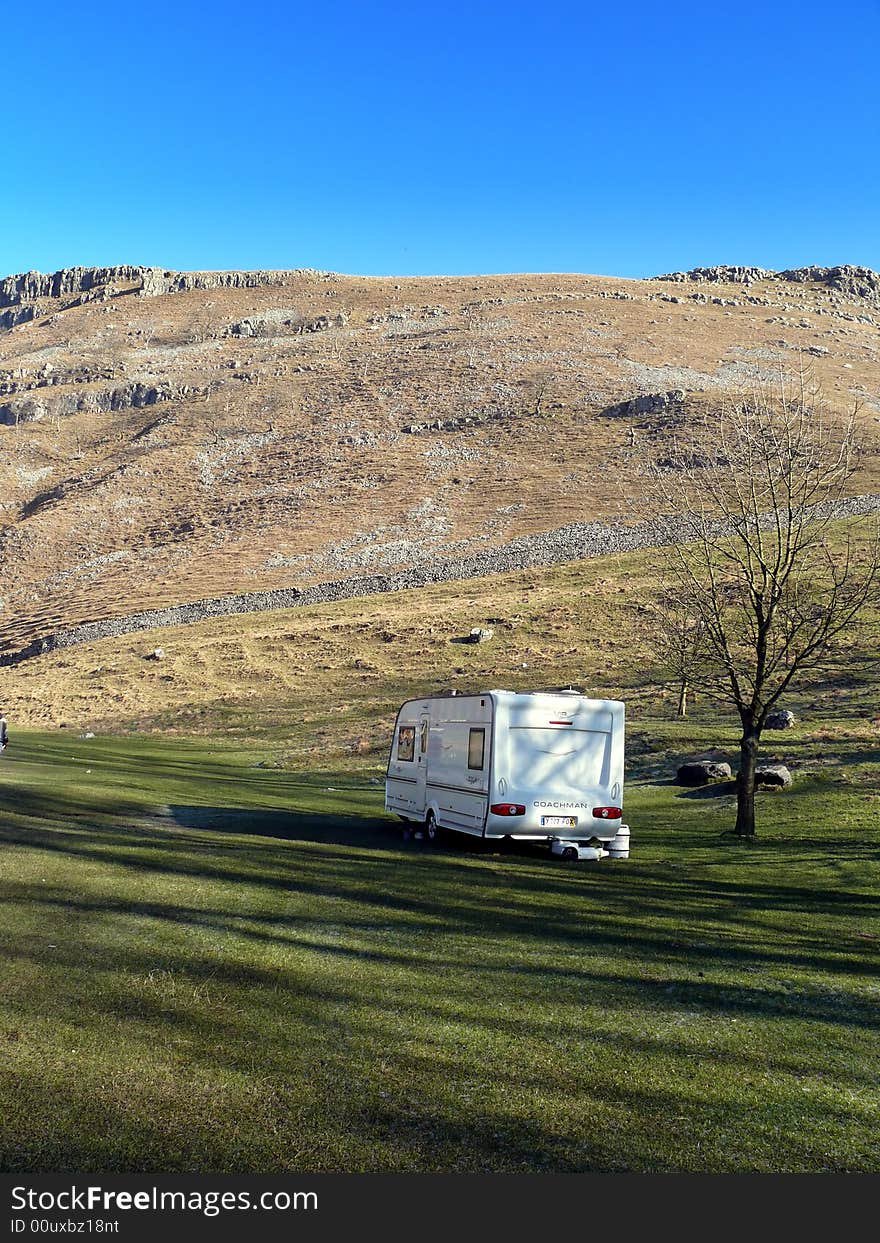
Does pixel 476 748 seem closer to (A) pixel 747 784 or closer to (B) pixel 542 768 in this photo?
(B) pixel 542 768

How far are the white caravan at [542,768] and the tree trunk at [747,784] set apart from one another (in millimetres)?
3660

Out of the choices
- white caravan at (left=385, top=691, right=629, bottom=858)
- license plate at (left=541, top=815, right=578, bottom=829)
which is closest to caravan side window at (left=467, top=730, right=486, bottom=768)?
white caravan at (left=385, top=691, right=629, bottom=858)

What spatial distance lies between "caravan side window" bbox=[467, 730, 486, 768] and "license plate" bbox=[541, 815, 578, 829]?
1.53 m

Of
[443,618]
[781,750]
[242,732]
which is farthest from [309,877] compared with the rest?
[443,618]

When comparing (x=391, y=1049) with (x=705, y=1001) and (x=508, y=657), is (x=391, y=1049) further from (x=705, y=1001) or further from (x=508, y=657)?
(x=508, y=657)

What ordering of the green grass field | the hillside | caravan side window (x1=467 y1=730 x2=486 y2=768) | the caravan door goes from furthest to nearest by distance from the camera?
1. the hillside
2. the caravan door
3. caravan side window (x1=467 y1=730 x2=486 y2=768)
4. the green grass field

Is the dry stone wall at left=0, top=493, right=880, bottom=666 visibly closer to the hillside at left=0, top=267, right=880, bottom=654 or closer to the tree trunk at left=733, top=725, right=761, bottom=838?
the hillside at left=0, top=267, right=880, bottom=654

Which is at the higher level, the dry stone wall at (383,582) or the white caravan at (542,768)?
the dry stone wall at (383,582)

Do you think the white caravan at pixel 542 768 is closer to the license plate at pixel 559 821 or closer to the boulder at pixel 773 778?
the license plate at pixel 559 821

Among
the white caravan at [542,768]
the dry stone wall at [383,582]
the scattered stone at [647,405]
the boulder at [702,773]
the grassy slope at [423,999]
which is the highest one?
the scattered stone at [647,405]

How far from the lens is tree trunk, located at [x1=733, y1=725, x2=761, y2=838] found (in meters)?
20.8

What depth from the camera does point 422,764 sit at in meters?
21.3

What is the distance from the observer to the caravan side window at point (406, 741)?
22230 millimetres

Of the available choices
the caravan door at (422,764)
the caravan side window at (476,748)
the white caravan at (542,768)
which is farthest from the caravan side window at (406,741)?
the caravan side window at (476,748)
